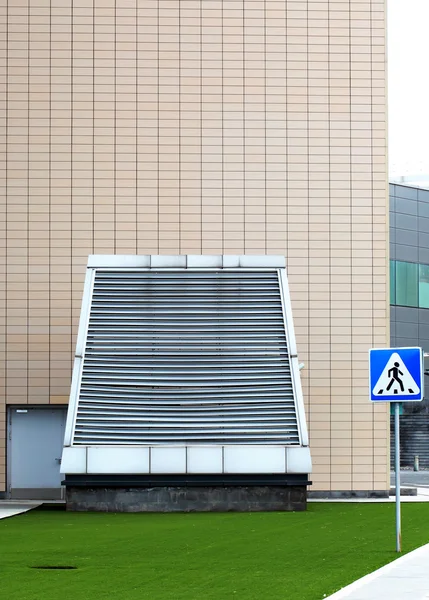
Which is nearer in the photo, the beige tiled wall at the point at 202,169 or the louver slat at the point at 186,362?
the louver slat at the point at 186,362

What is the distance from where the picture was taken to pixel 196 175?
A: 31.9m

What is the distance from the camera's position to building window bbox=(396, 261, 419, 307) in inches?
2232

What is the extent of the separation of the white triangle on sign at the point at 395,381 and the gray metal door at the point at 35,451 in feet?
53.8

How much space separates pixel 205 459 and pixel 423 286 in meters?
34.6

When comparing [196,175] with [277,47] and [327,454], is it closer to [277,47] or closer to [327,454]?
[277,47]

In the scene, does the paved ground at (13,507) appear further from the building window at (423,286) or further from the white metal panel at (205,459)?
the building window at (423,286)

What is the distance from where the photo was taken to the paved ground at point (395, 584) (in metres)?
11.9

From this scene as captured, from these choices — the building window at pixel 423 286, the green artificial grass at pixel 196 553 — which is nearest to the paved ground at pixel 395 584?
the green artificial grass at pixel 196 553

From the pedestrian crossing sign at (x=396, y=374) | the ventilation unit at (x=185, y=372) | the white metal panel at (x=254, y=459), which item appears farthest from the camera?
the ventilation unit at (x=185, y=372)

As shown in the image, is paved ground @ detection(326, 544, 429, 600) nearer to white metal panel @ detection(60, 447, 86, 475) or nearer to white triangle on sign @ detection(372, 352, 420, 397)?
white triangle on sign @ detection(372, 352, 420, 397)

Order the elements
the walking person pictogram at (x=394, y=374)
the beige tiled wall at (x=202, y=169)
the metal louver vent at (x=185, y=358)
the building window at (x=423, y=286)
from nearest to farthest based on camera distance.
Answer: the walking person pictogram at (x=394, y=374), the metal louver vent at (x=185, y=358), the beige tiled wall at (x=202, y=169), the building window at (x=423, y=286)

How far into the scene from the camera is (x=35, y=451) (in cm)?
3139

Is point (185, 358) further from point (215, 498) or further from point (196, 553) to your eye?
point (196, 553)

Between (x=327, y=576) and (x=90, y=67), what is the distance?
2074 cm
